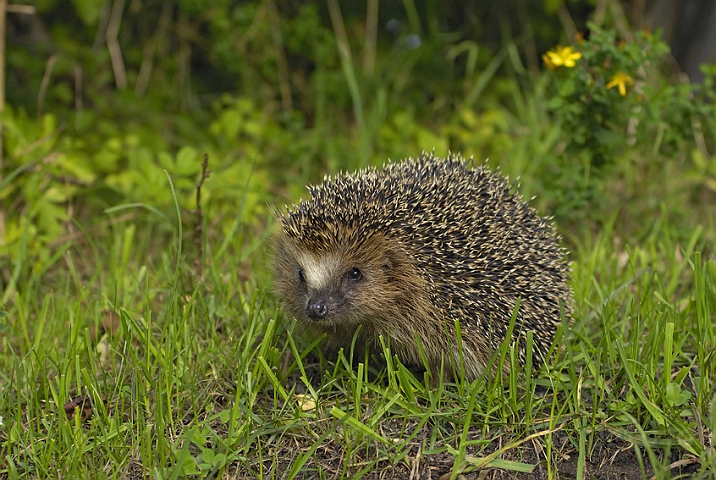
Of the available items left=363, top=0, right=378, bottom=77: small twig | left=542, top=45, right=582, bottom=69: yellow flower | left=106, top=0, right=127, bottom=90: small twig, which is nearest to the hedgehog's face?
left=542, top=45, right=582, bottom=69: yellow flower

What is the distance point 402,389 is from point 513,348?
0.59m

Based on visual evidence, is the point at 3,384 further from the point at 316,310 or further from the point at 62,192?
the point at 62,192

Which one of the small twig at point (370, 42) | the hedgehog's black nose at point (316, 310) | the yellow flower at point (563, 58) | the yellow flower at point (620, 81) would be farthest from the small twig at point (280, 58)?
the hedgehog's black nose at point (316, 310)

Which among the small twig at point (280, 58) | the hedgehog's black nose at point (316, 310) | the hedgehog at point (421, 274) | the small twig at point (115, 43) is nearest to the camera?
the hedgehog's black nose at point (316, 310)

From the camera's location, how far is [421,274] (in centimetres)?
405

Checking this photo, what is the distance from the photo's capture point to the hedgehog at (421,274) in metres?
4.04

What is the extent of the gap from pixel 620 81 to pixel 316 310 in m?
2.61

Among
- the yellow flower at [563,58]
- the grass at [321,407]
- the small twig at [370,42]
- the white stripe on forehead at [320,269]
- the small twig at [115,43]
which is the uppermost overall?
the small twig at [370,42]

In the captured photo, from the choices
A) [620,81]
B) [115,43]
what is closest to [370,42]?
[115,43]

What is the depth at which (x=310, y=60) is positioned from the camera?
8.21 meters

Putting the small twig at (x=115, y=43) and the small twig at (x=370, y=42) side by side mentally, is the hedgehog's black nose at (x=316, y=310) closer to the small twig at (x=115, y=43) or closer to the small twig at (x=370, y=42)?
the small twig at (x=115, y=43)

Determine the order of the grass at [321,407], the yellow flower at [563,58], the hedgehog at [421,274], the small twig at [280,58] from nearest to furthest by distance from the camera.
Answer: the grass at [321,407], the hedgehog at [421,274], the yellow flower at [563,58], the small twig at [280,58]

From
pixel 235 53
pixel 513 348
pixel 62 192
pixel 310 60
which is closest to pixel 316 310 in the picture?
pixel 513 348

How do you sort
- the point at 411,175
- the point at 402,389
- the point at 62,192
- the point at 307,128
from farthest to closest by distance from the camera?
the point at 307,128, the point at 62,192, the point at 411,175, the point at 402,389
